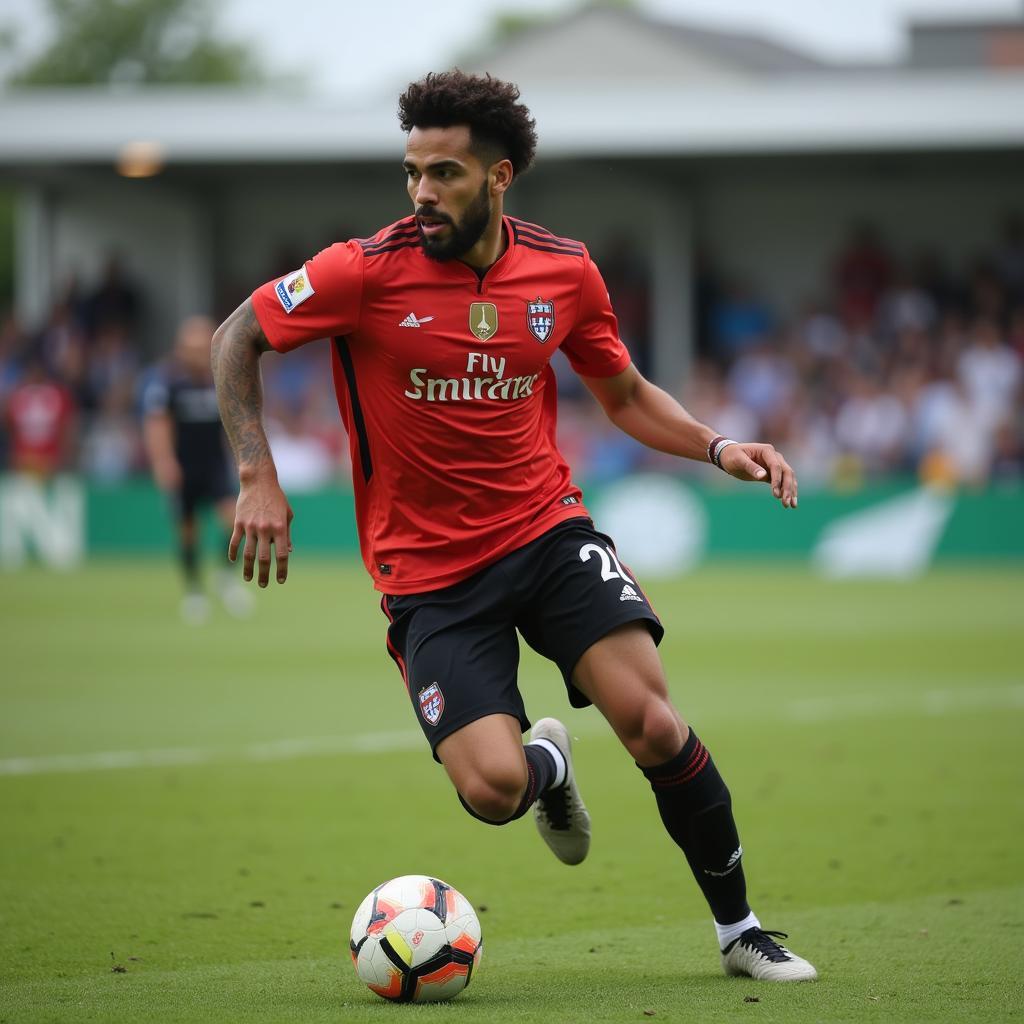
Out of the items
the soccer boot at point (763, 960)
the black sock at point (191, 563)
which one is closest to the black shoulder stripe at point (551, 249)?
the soccer boot at point (763, 960)

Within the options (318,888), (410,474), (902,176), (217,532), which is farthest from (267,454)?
(902,176)

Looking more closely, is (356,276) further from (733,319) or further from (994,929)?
(733,319)

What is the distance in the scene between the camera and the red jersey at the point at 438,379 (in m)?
5.14

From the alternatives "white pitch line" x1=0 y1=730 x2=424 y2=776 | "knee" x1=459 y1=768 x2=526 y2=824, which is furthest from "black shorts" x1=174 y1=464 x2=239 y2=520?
"knee" x1=459 y1=768 x2=526 y2=824

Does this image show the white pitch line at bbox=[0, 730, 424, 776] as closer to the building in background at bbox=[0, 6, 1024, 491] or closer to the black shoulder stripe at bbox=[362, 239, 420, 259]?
the black shoulder stripe at bbox=[362, 239, 420, 259]

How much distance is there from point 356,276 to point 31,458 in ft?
73.8

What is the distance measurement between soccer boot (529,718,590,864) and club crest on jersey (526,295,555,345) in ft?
4.22

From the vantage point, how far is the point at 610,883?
255 inches

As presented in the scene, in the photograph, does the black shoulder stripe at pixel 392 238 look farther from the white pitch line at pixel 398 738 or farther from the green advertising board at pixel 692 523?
the green advertising board at pixel 692 523

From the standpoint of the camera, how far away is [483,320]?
522cm

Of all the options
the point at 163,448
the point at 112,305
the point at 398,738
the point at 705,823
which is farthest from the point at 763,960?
the point at 112,305

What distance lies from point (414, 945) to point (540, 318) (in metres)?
1.85

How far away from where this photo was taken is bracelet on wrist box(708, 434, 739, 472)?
5.46 meters

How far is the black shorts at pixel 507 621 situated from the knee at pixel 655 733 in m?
0.23
